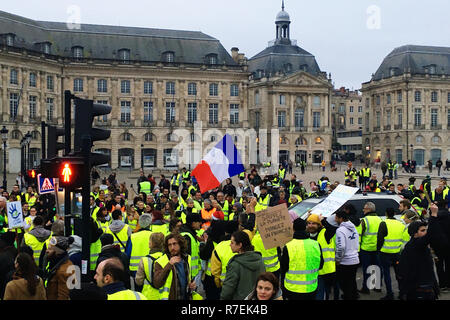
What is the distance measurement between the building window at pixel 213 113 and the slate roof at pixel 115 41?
552 centimetres

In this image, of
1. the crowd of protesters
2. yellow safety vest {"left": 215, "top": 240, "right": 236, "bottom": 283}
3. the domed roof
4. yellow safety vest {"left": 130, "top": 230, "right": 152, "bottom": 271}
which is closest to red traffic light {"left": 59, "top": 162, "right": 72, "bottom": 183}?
the crowd of protesters

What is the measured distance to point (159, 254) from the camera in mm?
6883

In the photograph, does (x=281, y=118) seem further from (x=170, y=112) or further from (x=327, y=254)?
(x=327, y=254)

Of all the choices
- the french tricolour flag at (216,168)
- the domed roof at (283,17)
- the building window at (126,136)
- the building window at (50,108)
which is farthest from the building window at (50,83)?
the french tricolour flag at (216,168)

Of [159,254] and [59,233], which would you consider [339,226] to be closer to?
[159,254]

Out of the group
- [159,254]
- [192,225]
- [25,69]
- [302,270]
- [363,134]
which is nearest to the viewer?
[159,254]

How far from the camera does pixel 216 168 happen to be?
15070mm

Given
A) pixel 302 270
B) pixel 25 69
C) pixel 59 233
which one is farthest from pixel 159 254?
pixel 25 69

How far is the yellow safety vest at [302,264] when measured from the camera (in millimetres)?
7469

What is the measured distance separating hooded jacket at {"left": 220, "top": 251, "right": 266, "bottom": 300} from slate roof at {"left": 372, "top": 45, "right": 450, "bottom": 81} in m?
75.6

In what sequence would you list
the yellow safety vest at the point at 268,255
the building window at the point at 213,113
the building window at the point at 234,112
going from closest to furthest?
the yellow safety vest at the point at 268,255, the building window at the point at 213,113, the building window at the point at 234,112

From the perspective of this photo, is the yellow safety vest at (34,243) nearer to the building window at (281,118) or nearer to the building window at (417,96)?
the building window at (281,118)

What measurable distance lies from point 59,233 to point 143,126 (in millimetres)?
57416

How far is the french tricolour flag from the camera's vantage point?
15062 mm
